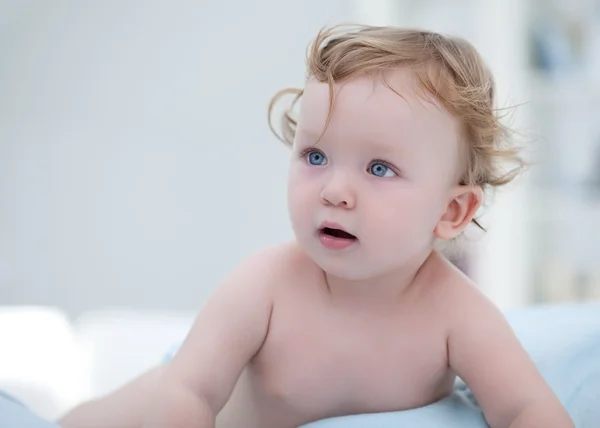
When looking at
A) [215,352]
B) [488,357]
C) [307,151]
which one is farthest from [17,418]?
[488,357]

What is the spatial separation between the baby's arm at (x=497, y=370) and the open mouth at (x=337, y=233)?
19cm

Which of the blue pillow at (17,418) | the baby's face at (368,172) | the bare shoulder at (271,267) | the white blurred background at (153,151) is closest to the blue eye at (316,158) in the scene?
the baby's face at (368,172)

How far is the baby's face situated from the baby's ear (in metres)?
0.05

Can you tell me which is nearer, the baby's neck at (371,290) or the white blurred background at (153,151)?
the baby's neck at (371,290)

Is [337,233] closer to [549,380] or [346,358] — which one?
[346,358]

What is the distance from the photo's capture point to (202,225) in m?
3.22

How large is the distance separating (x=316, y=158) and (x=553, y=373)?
48 centimetres

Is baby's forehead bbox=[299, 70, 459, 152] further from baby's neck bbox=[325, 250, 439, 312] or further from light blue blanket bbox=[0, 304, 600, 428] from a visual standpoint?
light blue blanket bbox=[0, 304, 600, 428]

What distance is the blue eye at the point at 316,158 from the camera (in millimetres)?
856

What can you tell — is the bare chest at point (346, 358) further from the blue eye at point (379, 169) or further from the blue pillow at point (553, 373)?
the blue eye at point (379, 169)

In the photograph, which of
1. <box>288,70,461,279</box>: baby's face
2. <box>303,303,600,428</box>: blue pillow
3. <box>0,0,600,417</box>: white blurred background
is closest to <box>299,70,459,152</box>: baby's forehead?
<box>288,70,461,279</box>: baby's face

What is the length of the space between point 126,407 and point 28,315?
66cm

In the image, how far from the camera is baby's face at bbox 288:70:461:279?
82cm

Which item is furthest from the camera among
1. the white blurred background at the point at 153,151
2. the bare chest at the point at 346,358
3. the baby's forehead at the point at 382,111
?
the white blurred background at the point at 153,151
